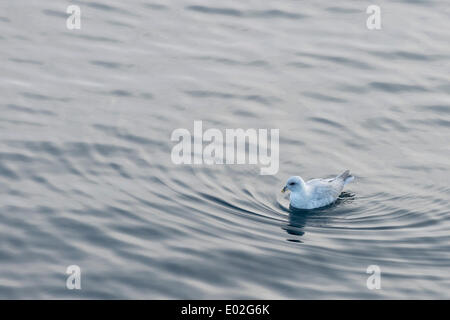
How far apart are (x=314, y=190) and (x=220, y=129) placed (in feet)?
12.7

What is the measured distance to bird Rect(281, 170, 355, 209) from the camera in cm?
2006

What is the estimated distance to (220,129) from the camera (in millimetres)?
23109

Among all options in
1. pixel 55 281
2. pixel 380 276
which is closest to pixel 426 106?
pixel 380 276

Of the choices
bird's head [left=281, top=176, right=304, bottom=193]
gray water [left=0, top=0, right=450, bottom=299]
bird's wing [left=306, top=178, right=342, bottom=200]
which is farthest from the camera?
bird's wing [left=306, top=178, right=342, bottom=200]

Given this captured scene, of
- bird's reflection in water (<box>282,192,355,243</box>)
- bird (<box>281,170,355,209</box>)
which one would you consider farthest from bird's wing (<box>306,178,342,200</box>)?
bird's reflection in water (<box>282,192,355,243</box>)

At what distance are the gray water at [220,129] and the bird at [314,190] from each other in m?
0.29

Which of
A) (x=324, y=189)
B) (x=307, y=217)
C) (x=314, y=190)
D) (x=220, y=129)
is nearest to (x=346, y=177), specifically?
(x=324, y=189)

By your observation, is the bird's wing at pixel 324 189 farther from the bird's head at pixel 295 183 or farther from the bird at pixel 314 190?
the bird's head at pixel 295 183

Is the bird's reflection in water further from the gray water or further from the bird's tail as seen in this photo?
the bird's tail

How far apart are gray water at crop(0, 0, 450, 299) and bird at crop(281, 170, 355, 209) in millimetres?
294

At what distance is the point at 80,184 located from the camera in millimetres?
20188

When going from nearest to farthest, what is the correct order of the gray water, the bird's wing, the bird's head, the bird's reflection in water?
the gray water
the bird's reflection in water
the bird's head
the bird's wing

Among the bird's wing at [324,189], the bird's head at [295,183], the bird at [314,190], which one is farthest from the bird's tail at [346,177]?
the bird's head at [295,183]

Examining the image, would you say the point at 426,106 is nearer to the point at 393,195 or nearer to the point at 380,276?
the point at 393,195
